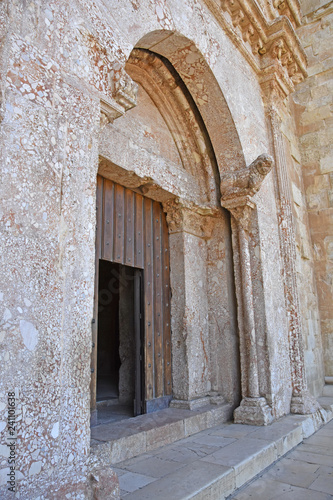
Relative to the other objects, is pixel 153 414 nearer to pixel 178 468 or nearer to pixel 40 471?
pixel 178 468

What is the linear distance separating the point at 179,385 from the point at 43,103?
9.48 feet

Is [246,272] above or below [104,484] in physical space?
above

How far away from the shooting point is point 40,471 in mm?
1496

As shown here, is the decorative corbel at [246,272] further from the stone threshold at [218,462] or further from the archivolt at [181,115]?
the archivolt at [181,115]

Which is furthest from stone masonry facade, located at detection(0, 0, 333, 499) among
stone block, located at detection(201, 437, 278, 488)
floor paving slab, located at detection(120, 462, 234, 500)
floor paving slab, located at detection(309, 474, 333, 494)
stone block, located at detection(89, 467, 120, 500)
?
floor paving slab, located at detection(309, 474, 333, 494)

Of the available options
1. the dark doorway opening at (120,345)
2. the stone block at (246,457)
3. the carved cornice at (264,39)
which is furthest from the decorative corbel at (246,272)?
the carved cornice at (264,39)

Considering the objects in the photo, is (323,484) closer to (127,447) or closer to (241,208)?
(127,447)

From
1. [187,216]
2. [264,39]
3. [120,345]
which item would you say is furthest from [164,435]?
[264,39]

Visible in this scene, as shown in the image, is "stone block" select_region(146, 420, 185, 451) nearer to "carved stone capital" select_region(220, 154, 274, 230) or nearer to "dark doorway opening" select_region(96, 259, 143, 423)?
"dark doorway opening" select_region(96, 259, 143, 423)

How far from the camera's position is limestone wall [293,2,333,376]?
6.00 m

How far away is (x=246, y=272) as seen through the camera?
3.96 metres

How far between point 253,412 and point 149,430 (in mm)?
1279

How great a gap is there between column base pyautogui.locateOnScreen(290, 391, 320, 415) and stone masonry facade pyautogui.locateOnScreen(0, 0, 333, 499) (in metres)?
0.01

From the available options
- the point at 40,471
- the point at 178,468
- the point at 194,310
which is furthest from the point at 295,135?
the point at 40,471
